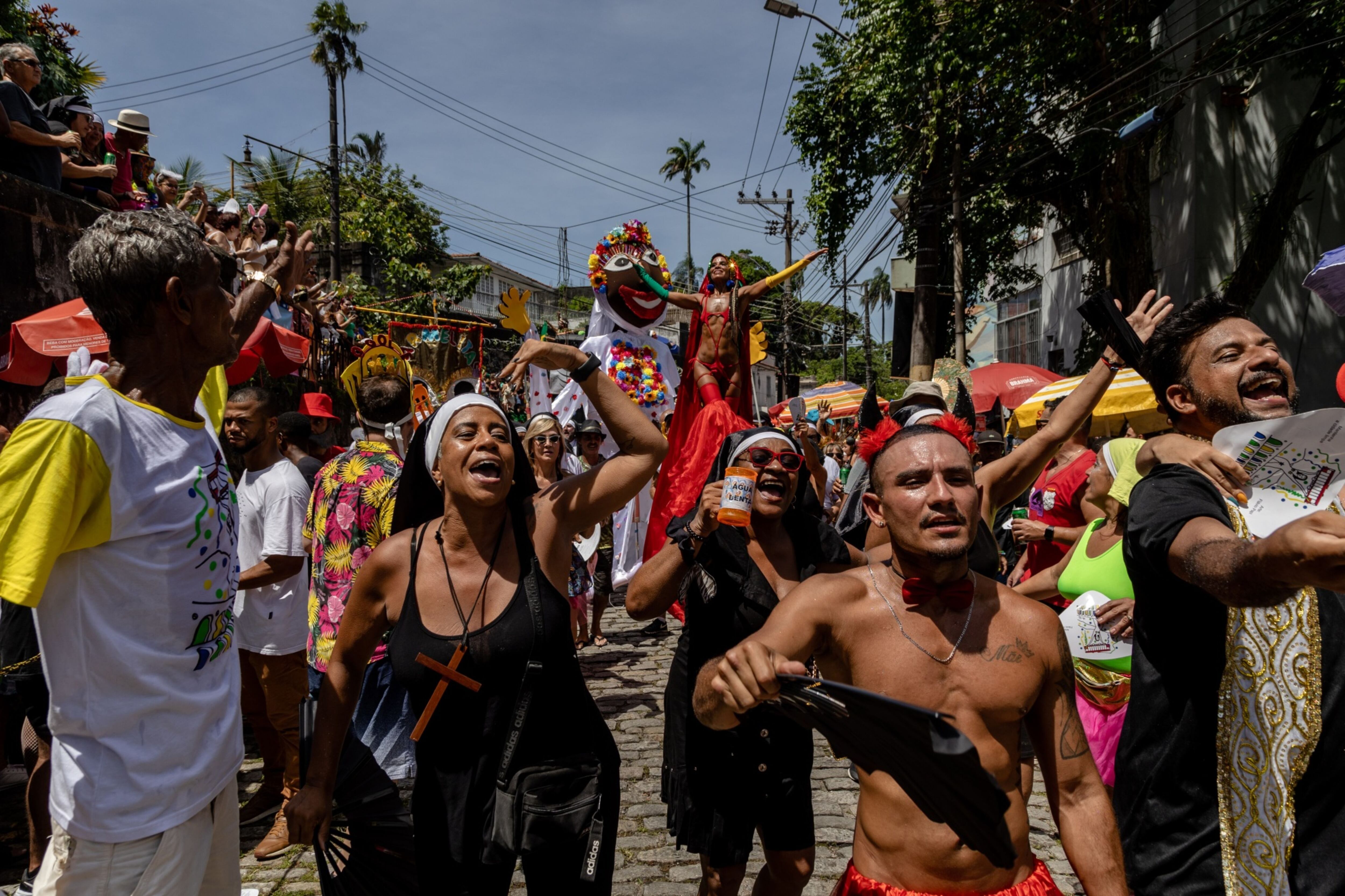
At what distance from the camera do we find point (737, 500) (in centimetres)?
294

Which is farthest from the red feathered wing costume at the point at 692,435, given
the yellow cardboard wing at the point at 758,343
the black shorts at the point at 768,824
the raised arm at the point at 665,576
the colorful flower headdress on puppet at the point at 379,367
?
the black shorts at the point at 768,824

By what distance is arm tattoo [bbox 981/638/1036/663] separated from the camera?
88.5 inches

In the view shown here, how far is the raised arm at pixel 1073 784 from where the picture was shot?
207 cm

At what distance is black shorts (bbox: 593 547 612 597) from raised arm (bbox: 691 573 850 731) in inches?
251

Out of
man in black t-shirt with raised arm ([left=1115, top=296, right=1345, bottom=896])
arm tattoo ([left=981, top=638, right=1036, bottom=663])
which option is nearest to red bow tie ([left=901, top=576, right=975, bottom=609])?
arm tattoo ([left=981, top=638, right=1036, bottom=663])

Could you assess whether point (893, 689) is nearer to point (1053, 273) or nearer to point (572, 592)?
point (572, 592)

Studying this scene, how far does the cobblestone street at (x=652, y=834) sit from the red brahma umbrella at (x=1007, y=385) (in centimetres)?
732

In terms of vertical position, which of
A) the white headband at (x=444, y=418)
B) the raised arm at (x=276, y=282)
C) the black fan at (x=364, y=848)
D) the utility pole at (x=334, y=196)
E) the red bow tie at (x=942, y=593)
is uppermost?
the utility pole at (x=334, y=196)

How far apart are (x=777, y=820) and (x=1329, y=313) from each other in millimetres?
15786

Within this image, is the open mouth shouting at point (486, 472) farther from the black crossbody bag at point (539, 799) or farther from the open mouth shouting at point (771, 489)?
the open mouth shouting at point (771, 489)

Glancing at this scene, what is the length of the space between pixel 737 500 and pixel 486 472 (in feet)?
2.79

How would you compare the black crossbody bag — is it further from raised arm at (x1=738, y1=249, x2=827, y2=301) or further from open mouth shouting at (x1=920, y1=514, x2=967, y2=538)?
raised arm at (x1=738, y1=249, x2=827, y2=301)

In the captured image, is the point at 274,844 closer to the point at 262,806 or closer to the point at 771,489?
the point at 262,806

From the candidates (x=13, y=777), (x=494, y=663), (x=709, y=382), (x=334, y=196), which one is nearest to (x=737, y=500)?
(x=494, y=663)
